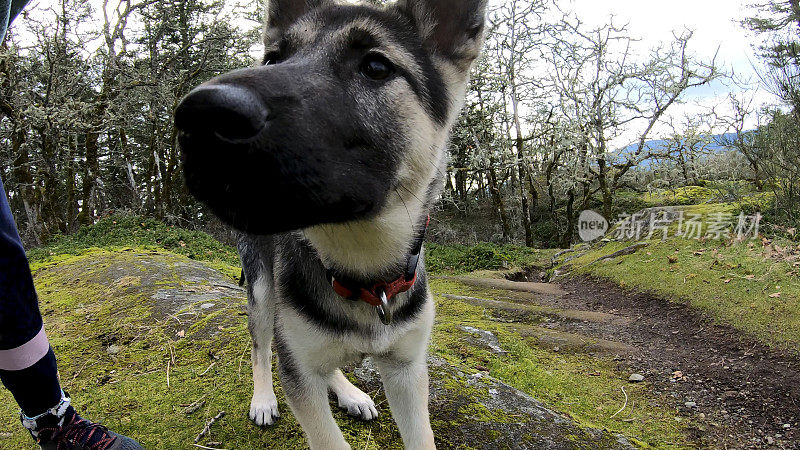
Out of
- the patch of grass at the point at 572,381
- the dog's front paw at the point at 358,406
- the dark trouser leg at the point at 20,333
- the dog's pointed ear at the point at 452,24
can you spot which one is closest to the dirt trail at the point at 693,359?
the patch of grass at the point at 572,381

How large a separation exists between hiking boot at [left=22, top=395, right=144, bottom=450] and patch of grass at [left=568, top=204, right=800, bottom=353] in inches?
287

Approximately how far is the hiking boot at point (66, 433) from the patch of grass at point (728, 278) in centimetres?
728

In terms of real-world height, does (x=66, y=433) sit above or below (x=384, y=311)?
below

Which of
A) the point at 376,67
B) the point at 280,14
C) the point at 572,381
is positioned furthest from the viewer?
the point at 572,381

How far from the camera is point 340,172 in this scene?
1.70 meters

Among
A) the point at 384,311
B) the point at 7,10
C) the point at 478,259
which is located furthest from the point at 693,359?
the point at 478,259

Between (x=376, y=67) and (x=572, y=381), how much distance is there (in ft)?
13.8

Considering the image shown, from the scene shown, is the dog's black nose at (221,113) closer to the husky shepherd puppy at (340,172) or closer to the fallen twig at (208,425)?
the husky shepherd puppy at (340,172)

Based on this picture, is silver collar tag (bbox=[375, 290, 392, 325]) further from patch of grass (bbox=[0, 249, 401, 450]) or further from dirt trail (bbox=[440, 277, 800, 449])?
dirt trail (bbox=[440, 277, 800, 449])

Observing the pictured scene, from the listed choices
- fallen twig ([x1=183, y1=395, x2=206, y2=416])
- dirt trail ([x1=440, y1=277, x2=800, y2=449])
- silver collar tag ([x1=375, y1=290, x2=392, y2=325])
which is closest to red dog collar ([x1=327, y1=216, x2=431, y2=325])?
silver collar tag ([x1=375, y1=290, x2=392, y2=325])

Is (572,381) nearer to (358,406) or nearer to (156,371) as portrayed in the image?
(358,406)

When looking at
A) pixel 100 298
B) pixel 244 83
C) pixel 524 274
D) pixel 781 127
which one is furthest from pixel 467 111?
pixel 244 83

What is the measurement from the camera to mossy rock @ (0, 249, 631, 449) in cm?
288

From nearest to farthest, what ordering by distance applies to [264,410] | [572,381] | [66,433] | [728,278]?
[66,433], [264,410], [572,381], [728,278]
